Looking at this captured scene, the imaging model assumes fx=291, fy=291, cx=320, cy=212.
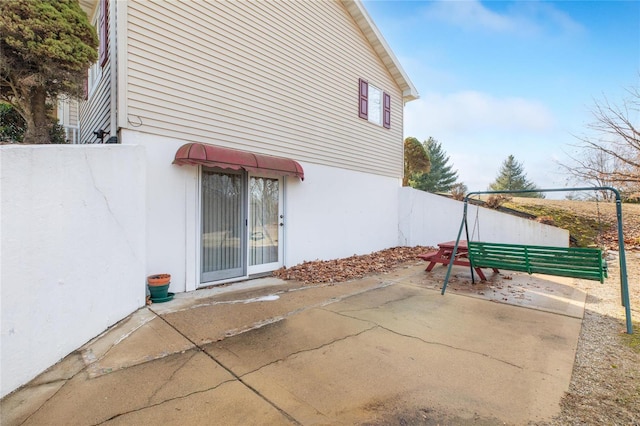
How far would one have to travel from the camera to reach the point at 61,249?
112 inches

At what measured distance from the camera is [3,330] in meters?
2.27

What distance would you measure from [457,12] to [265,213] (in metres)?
8.67

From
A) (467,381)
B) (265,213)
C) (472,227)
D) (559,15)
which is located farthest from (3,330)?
(559,15)

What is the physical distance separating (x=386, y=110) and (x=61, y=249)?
401 inches

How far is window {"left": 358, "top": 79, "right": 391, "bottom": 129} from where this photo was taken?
9.69 metres

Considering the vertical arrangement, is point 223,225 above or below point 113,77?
below

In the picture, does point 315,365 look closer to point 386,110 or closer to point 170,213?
point 170,213

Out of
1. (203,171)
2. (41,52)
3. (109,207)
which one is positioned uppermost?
(41,52)

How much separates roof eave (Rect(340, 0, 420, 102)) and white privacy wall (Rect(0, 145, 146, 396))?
27.7ft

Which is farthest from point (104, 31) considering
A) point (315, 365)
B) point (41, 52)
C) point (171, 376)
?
point (315, 365)

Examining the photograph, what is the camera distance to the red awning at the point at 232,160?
515 centimetres

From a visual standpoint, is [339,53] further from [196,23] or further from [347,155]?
[196,23]

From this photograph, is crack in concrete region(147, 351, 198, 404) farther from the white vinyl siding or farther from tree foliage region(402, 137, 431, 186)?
tree foliage region(402, 137, 431, 186)

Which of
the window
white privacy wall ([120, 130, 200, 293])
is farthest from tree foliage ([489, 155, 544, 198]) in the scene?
white privacy wall ([120, 130, 200, 293])
